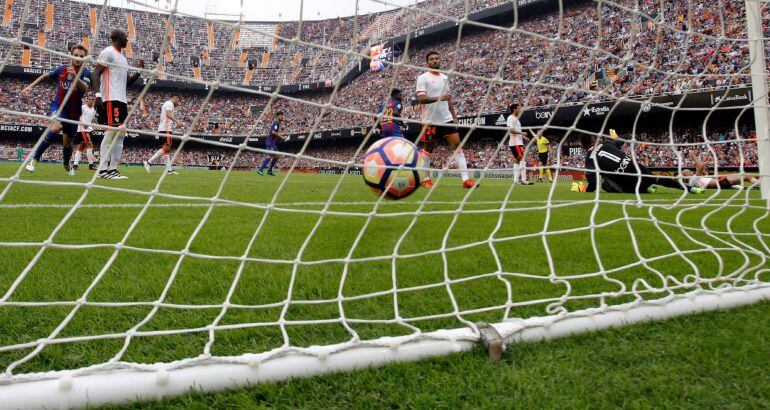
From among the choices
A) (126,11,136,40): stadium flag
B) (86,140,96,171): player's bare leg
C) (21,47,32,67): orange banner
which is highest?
(126,11,136,40): stadium flag

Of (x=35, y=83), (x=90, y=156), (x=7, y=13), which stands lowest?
(x=90, y=156)

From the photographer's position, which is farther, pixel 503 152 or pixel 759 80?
pixel 503 152

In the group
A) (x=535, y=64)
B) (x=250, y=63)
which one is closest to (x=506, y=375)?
(x=535, y=64)

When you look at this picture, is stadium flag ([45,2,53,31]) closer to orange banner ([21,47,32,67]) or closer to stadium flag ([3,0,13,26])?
stadium flag ([3,0,13,26])

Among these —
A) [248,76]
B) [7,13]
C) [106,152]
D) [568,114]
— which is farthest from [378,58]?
[7,13]

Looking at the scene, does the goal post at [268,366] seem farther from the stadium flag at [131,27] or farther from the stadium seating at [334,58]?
the stadium flag at [131,27]

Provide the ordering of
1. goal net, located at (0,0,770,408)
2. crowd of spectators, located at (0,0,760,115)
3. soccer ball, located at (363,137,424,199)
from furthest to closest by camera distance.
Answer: crowd of spectators, located at (0,0,760,115), soccer ball, located at (363,137,424,199), goal net, located at (0,0,770,408)

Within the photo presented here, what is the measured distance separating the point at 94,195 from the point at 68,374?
165 inches

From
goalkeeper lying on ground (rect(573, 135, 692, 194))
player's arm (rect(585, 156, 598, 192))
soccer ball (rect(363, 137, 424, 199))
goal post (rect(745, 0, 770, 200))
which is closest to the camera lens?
goal post (rect(745, 0, 770, 200))

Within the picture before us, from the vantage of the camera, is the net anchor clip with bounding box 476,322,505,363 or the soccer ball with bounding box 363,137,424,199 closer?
the net anchor clip with bounding box 476,322,505,363

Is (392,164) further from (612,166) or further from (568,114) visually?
(568,114)

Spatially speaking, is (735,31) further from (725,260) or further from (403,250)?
(403,250)

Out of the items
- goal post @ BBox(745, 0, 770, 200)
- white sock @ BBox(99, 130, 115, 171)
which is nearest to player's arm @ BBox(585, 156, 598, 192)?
goal post @ BBox(745, 0, 770, 200)

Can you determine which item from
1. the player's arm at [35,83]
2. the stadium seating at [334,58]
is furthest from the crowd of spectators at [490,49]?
the player's arm at [35,83]
